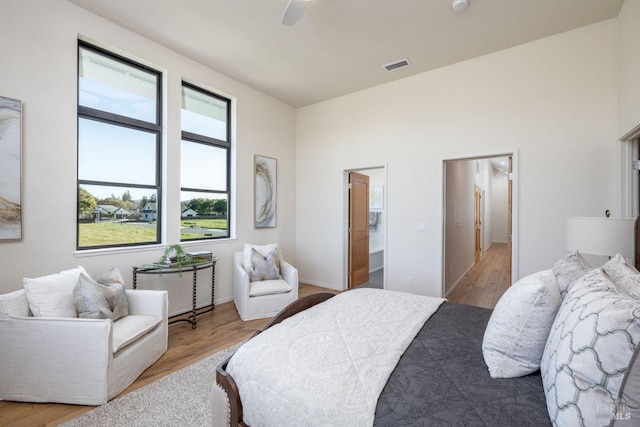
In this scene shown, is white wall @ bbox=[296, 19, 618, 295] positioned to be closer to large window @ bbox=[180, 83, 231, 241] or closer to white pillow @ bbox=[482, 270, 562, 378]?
large window @ bbox=[180, 83, 231, 241]

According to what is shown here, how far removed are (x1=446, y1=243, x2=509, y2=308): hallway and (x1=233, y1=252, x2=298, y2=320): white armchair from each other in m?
2.43

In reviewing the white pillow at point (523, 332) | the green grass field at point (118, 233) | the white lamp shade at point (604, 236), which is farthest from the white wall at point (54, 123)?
the white lamp shade at point (604, 236)

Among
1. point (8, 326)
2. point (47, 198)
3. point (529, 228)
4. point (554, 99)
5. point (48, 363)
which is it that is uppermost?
point (554, 99)

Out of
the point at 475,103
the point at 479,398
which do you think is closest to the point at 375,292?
the point at 479,398

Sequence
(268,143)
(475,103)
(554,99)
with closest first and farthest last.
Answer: (554,99)
(475,103)
(268,143)

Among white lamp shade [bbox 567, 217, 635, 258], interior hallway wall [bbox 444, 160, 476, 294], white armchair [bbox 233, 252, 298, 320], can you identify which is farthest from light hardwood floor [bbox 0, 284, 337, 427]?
white lamp shade [bbox 567, 217, 635, 258]

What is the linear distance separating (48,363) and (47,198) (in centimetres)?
147

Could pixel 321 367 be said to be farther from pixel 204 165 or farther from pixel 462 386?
pixel 204 165

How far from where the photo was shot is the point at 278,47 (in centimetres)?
337

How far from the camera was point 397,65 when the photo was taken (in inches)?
149

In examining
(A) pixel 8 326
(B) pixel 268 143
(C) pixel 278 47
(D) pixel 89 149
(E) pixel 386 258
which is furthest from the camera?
(B) pixel 268 143

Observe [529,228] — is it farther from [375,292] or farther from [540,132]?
[375,292]

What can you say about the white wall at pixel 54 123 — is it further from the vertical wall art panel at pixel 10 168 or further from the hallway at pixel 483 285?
the hallway at pixel 483 285

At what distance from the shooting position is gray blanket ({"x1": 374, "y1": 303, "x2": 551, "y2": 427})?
929 millimetres
